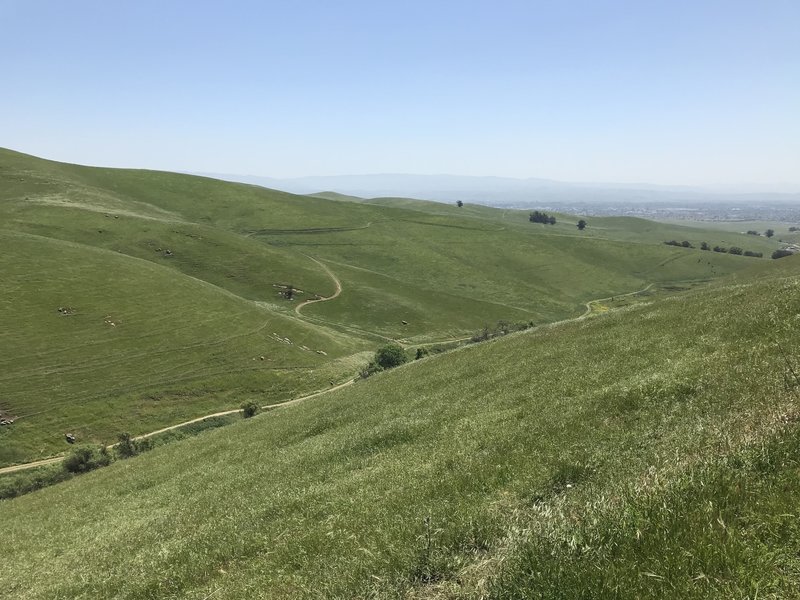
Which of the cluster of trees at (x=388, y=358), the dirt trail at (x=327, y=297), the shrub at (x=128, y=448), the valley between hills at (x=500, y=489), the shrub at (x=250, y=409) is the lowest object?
the shrub at (x=250, y=409)

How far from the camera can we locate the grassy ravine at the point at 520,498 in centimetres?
571

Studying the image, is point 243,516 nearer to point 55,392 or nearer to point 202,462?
point 202,462

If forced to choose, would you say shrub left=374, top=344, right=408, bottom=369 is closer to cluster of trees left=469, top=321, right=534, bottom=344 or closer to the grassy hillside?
the grassy hillside

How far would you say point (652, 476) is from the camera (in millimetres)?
7680

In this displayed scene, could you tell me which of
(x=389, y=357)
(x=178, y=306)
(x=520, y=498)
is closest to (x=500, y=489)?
(x=520, y=498)

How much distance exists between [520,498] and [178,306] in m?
113

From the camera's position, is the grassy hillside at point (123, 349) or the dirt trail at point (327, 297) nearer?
the grassy hillside at point (123, 349)

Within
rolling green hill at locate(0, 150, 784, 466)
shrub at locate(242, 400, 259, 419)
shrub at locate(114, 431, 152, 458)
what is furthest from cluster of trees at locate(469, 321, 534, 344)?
shrub at locate(114, 431, 152, 458)

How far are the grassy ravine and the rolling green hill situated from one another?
61092mm

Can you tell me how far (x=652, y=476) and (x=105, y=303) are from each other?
379 ft

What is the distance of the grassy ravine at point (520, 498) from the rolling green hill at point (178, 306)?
61.1 m

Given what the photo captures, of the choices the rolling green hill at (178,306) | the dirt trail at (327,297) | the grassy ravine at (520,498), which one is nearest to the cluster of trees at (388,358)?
the rolling green hill at (178,306)

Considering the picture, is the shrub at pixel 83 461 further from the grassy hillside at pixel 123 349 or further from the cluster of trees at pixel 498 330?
the cluster of trees at pixel 498 330

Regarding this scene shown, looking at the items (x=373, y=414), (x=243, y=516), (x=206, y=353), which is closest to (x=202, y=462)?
(x=373, y=414)
